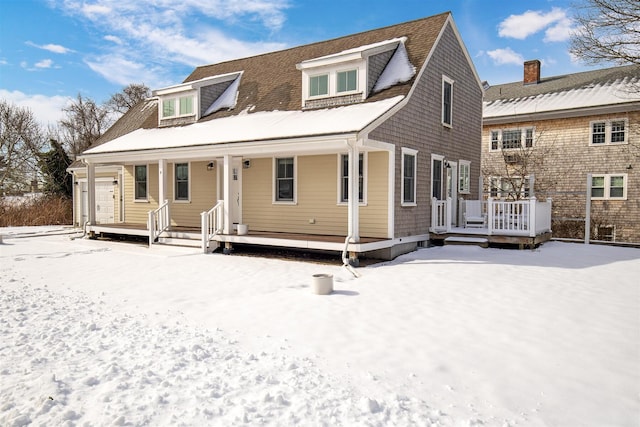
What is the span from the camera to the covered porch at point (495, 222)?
11.7 m

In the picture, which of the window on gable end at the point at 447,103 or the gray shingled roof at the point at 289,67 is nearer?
the gray shingled roof at the point at 289,67

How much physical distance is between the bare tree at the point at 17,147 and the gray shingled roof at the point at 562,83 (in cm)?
2905

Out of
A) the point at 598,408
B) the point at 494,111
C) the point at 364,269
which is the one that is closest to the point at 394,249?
the point at 364,269

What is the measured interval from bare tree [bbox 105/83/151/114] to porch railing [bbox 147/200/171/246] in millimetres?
28103

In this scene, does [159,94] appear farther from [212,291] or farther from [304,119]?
[212,291]

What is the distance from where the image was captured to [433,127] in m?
12.9

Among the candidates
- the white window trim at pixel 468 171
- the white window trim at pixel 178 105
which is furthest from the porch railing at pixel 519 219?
the white window trim at pixel 178 105

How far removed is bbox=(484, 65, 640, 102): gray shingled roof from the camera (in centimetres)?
2025

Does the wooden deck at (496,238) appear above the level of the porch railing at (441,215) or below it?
below

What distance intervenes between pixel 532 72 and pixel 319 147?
1883 centimetres

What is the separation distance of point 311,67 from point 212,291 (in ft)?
24.9

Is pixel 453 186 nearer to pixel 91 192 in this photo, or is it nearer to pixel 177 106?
pixel 177 106

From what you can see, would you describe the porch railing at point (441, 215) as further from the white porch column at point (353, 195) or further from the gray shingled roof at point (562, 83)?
the gray shingled roof at point (562, 83)

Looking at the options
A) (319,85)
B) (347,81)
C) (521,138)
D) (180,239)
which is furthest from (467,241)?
(521,138)
